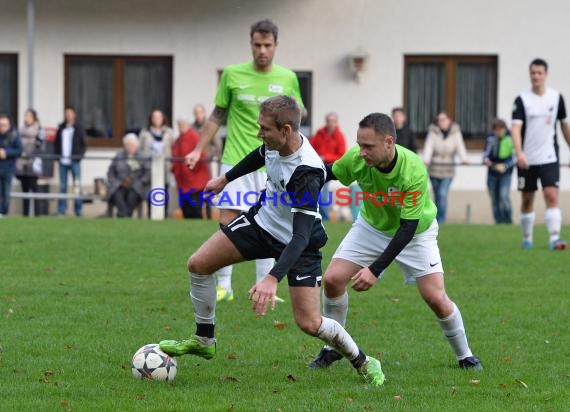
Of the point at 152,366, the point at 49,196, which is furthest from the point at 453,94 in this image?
the point at 152,366

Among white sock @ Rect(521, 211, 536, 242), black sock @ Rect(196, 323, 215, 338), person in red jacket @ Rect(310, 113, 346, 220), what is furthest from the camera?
person in red jacket @ Rect(310, 113, 346, 220)

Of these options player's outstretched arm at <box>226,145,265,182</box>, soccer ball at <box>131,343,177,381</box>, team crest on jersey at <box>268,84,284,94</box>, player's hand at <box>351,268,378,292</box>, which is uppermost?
team crest on jersey at <box>268,84,284,94</box>

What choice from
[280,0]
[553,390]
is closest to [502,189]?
[280,0]

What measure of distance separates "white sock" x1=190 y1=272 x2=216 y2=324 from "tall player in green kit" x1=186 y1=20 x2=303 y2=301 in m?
2.95

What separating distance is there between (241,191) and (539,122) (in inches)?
225

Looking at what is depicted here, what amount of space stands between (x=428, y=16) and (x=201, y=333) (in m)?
19.4

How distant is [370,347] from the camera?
8836 mm

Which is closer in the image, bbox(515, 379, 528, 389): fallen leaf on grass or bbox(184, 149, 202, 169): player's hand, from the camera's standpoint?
bbox(515, 379, 528, 389): fallen leaf on grass

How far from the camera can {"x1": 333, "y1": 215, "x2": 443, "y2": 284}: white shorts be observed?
7.84m

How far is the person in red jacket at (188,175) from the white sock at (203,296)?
43.2 feet

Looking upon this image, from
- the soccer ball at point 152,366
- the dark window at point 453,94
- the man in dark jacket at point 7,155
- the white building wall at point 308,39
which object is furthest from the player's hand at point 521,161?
the dark window at point 453,94

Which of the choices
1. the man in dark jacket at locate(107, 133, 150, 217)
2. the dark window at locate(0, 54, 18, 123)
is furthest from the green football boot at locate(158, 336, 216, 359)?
the dark window at locate(0, 54, 18, 123)

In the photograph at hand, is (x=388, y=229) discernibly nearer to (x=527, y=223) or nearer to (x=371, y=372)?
(x=371, y=372)

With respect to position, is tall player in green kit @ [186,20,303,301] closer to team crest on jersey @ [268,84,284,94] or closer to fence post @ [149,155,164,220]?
team crest on jersey @ [268,84,284,94]
